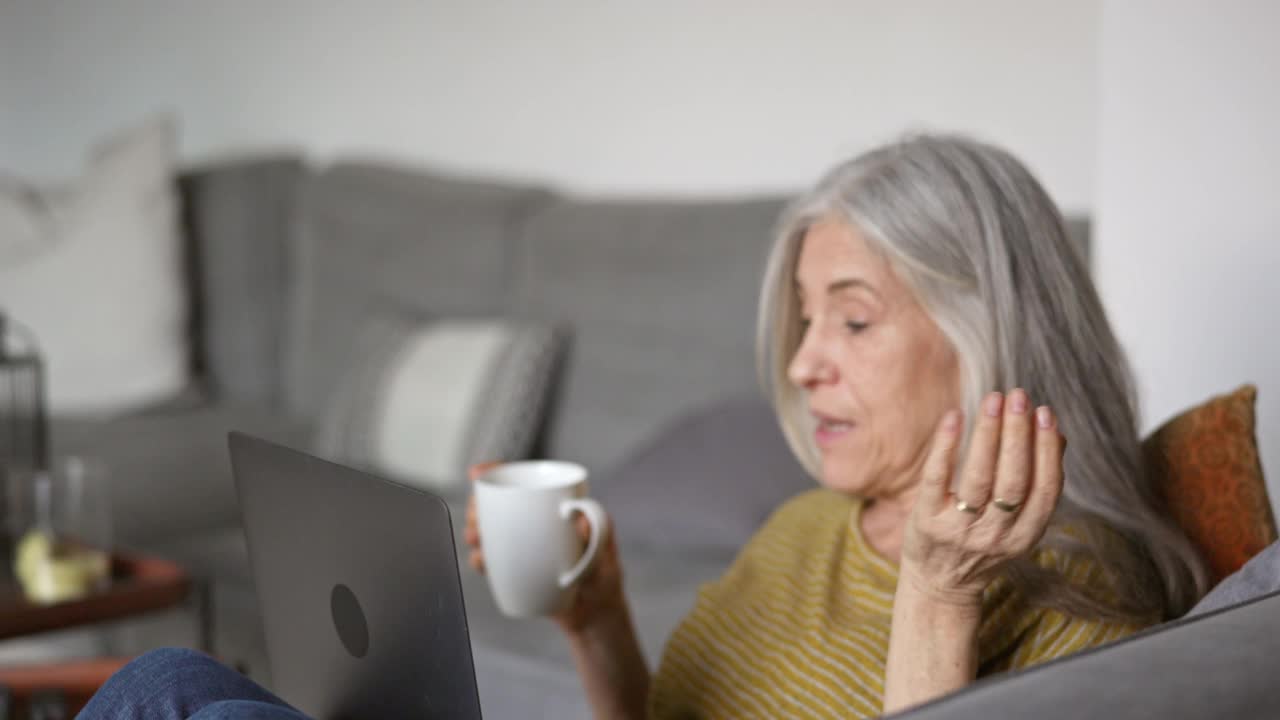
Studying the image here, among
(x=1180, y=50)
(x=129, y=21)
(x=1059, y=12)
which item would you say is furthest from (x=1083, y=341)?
(x=129, y=21)

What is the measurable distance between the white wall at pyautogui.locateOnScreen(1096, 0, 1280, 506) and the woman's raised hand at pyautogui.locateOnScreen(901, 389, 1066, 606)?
0.56 meters

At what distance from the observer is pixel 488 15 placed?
10.3 ft

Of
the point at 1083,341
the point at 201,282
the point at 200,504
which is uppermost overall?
the point at 1083,341

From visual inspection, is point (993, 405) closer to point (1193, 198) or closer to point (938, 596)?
point (938, 596)

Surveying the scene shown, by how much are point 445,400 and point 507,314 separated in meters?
0.27

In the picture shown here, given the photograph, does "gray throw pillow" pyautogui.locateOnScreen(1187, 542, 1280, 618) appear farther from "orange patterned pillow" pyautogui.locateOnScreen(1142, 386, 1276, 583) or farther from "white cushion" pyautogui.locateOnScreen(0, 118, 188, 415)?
"white cushion" pyautogui.locateOnScreen(0, 118, 188, 415)

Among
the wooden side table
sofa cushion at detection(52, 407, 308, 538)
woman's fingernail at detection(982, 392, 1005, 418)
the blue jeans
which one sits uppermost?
woman's fingernail at detection(982, 392, 1005, 418)

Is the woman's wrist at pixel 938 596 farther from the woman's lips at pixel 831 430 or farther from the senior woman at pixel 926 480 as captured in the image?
the woman's lips at pixel 831 430

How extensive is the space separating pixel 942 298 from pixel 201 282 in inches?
112

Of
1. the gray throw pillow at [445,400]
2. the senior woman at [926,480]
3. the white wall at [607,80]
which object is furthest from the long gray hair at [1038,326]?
the gray throw pillow at [445,400]

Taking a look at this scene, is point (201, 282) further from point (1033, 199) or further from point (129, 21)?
point (1033, 199)

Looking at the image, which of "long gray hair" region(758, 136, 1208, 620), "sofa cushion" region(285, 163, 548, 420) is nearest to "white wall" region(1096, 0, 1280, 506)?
"long gray hair" region(758, 136, 1208, 620)

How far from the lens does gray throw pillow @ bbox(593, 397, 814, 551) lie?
192cm

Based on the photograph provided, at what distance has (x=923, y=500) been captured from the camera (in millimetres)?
814
